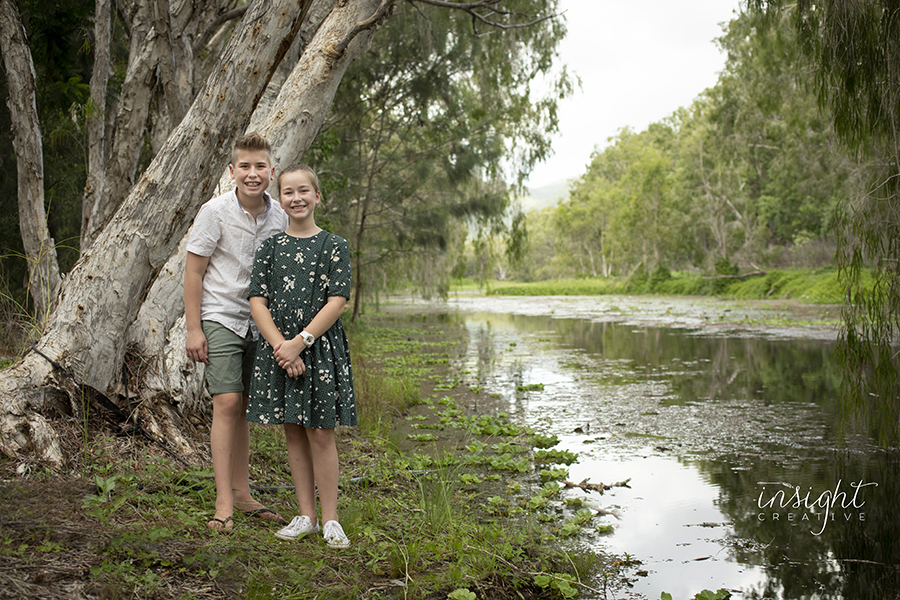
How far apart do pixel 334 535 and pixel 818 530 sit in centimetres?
265

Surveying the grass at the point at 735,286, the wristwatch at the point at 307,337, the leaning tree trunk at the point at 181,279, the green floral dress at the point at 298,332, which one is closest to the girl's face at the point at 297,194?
the green floral dress at the point at 298,332

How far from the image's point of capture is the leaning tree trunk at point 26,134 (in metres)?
6.83

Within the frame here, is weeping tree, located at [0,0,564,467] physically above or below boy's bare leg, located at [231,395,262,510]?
above

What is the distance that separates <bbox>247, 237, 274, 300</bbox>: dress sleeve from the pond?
6.65 ft

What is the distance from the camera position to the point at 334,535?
2994 mm

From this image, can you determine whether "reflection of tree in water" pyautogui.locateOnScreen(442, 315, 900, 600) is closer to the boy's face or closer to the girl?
the girl

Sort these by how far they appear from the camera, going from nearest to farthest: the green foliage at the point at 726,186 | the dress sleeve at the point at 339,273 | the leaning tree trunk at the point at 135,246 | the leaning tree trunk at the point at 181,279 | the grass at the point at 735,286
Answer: the dress sleeve at the point at 339,273 < the leaning tree trunk at the point at 135,246 < the leaning tree trunk at the point at 181,279 < the green foliage at the point at 726,186 < the grass at the point at 735,286

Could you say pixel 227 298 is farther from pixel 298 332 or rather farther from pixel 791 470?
pixel 791 470

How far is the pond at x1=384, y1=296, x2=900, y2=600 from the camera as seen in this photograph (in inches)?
128

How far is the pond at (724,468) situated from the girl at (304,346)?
55.1 inches

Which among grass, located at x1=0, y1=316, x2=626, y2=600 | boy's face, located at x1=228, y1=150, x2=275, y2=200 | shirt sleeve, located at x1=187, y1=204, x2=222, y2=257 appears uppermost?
boy's face, located at x1=228, y1=150, x2=275, y2=200

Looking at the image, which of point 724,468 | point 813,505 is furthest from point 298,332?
point 724,468

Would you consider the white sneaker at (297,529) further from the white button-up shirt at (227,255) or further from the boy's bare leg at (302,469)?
the white button-up shirt at (227,255)

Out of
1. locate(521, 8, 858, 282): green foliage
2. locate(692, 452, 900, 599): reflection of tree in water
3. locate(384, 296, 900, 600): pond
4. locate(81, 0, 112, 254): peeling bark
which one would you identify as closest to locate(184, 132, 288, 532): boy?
locate(384, 296, 900, 600): pond
